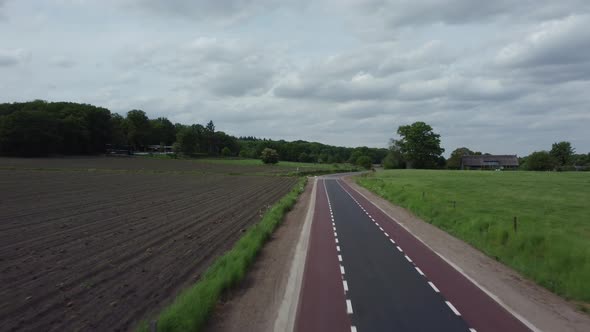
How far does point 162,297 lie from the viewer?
38.4ft

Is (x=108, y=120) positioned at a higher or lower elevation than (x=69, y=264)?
higher

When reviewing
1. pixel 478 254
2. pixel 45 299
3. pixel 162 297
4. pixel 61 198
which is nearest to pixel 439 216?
pixel 478 254

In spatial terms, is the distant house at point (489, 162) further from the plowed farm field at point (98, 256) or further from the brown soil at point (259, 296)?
the brown soil at point (259, 296)

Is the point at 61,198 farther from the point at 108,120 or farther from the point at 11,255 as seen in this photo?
the point at 108,120

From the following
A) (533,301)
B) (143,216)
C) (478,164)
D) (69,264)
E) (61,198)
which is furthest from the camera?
(478,164)

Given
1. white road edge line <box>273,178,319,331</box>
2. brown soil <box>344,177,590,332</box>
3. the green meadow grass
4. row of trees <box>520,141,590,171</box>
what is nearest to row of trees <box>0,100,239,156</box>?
the green meadow grass

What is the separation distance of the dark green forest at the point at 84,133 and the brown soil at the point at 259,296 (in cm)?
9036

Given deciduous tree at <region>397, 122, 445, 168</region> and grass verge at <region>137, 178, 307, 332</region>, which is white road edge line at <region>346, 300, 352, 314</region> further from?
deciduous tree at <region>397, 122, 445, 168</region>

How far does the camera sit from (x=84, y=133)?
11044 centimetres

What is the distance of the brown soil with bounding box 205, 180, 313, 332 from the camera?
985 centimetres

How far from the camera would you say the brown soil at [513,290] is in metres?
10.2

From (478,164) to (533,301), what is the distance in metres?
160

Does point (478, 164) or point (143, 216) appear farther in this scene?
point (478, 164)

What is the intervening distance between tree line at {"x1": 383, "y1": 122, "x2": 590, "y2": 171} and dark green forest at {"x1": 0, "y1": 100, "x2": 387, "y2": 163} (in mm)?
60381
